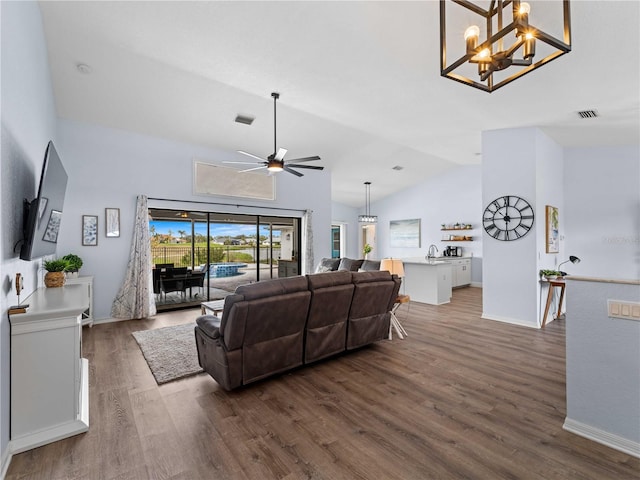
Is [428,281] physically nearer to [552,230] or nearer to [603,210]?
[552,230]

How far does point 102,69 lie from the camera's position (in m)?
3.81

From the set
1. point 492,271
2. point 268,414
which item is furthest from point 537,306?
point 268,414

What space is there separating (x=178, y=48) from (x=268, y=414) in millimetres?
3853

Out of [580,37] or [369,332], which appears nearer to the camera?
[580,37]

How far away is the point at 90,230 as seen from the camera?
5.05 meters

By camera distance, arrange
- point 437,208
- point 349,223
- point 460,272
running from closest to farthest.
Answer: point 460,272, point 437,208, point 349,223

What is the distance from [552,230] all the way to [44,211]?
685 cm

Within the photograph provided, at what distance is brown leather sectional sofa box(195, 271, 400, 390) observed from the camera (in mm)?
2656

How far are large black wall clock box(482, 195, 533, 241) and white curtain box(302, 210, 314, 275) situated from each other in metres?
3.92

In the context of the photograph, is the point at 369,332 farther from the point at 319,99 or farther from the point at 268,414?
the point at 319,99

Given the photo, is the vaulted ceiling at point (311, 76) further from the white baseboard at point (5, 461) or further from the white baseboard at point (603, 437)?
the white baseboard at point (5, 461)

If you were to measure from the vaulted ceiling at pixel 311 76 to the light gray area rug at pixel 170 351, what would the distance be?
11.2 ft

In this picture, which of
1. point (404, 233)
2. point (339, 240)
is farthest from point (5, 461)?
point (339, 240)

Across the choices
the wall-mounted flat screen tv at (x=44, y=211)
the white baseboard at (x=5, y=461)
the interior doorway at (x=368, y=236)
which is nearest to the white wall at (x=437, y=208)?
the interior doorway at (x=368, y=236)
